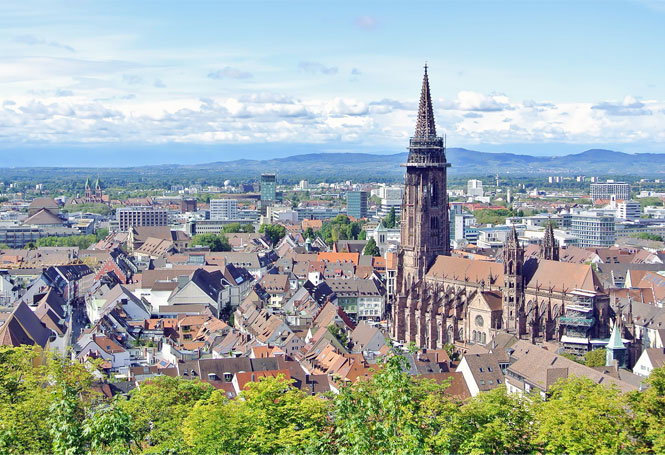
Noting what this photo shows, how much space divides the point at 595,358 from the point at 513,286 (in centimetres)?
1865

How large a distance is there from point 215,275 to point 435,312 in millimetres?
35747

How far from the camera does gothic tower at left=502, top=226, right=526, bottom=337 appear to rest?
86.8 m

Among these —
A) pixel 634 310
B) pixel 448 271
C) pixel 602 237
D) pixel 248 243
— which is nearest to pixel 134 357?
pixel 448 271

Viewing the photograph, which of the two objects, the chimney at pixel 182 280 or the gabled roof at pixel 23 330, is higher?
the gabled roof at pixel 23 330

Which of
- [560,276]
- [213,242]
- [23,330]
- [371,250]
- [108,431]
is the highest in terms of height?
[108,431]

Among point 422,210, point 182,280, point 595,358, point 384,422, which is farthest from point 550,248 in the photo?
point 384,422

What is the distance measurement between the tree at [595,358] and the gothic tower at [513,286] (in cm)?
1575

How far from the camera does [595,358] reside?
69438 millimetres

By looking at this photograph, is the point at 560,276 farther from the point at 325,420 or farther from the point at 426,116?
the point at 325,420

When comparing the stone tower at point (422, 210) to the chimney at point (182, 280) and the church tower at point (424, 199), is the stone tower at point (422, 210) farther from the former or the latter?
the chimney at point (182, 280)

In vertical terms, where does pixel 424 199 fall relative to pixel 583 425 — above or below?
above

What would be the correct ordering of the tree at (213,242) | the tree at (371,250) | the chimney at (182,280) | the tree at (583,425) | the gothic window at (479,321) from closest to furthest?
the tree at (583,425)
the gothic window at (479,321)
the chimney at (182,280)
the tree at (371,250)
the tree at (213,242)

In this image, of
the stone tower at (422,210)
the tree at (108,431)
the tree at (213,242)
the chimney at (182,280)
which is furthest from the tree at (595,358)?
the tree at (213,242)

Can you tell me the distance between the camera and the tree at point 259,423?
3358 centimetres
